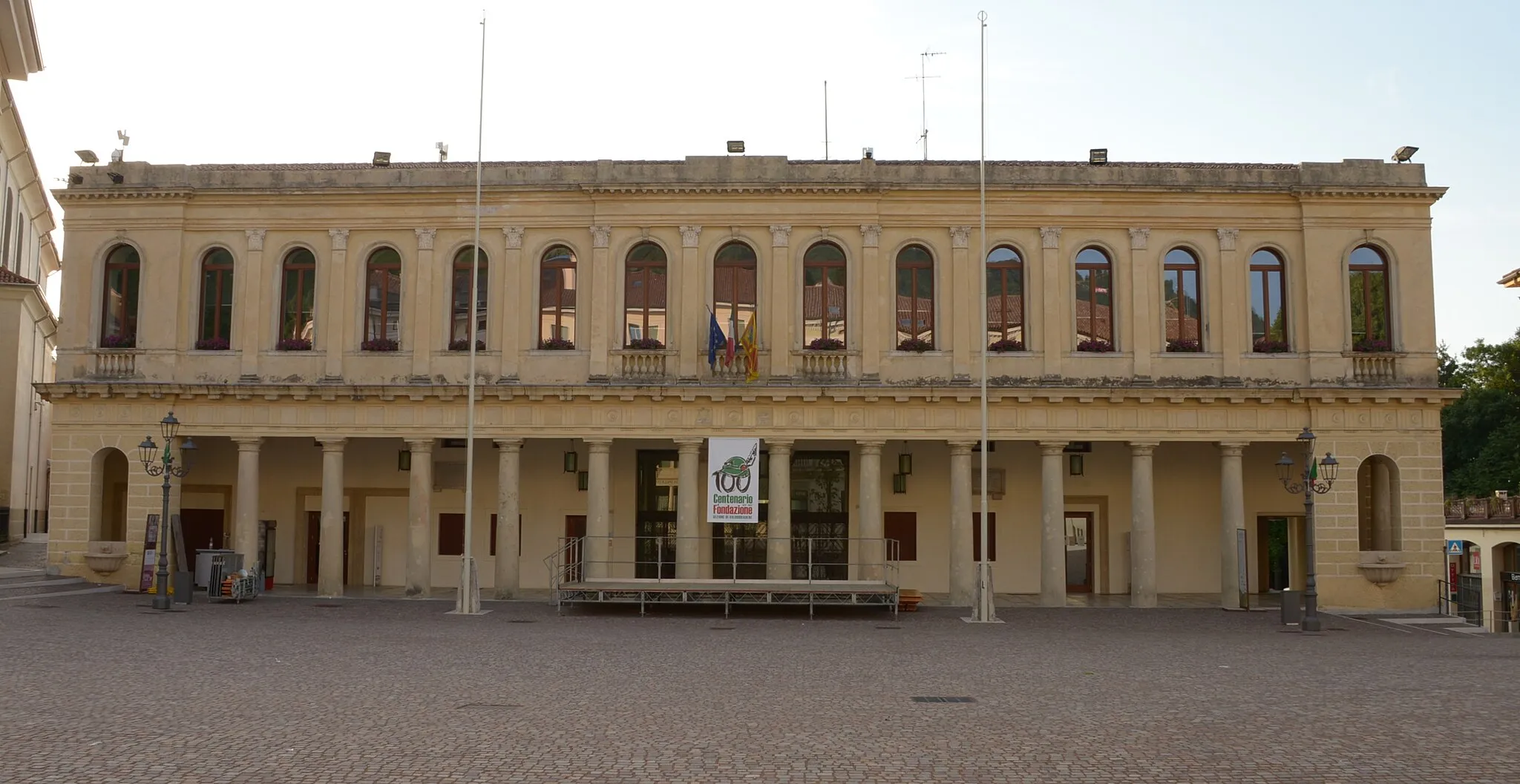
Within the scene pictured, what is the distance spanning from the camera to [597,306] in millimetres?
31984

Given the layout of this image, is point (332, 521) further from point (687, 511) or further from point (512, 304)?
point (687, 511)

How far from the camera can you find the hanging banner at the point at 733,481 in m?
30.7

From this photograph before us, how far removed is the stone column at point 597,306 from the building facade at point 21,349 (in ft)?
61.7

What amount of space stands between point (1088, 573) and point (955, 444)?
673 cm

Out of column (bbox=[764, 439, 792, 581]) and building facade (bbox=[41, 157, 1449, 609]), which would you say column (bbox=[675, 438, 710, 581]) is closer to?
building facade (bbox=[41, 157, 1449, 609])

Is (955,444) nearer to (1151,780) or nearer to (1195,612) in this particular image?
(1195,612)

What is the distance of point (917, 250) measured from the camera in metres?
32.4

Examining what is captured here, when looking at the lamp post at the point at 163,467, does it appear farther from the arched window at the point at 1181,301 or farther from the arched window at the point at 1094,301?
the arched window at the point at 1181,301

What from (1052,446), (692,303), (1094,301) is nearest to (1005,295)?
(1094,301)

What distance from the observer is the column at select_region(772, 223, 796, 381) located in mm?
31719

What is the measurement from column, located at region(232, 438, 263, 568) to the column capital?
1928 centimetres

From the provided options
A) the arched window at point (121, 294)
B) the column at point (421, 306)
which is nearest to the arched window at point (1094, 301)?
the column at point (421, 306)

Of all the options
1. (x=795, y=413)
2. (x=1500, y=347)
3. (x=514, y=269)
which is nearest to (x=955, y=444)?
(x=795, y=413)

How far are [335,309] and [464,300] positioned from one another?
318cm
